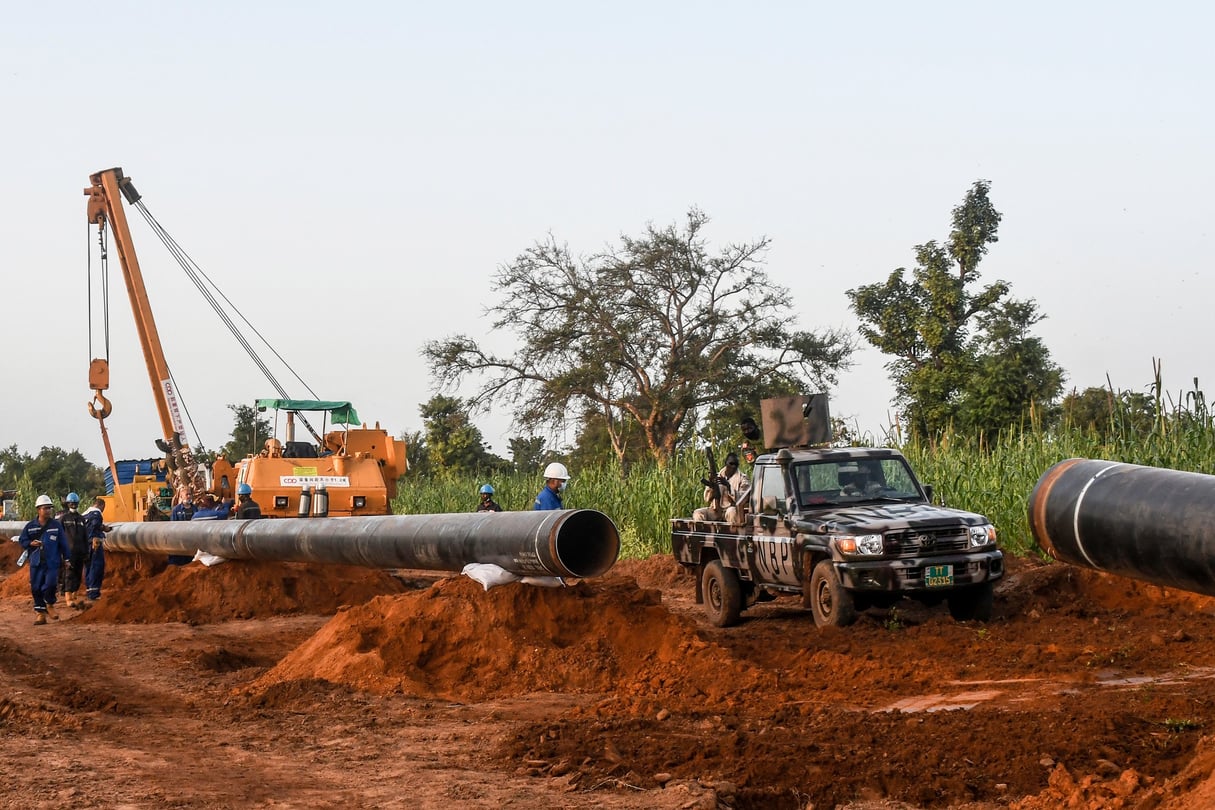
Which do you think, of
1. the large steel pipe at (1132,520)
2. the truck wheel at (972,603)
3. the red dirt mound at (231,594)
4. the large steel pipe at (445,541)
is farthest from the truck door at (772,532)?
the large steel pipe at (1132,520)

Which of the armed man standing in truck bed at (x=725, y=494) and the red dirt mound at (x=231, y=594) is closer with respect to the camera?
the armed man standing in truck bed at (x=725, y=494)

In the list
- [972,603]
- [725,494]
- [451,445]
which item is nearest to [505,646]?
[725,494]

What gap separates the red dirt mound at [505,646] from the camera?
36.7ft

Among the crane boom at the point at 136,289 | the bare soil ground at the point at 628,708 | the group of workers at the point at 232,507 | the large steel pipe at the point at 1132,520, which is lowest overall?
the bare soil ground at the point at 628,708

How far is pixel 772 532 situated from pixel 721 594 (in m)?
1.46

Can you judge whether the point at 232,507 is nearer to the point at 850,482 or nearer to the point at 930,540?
the point at 850,482

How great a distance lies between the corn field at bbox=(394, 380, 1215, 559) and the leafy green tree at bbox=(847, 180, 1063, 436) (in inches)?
207

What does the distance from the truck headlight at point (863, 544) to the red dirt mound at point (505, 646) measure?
1.84 meters

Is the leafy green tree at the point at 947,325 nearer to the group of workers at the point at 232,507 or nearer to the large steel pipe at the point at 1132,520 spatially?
the group of workers at the point at 232,507

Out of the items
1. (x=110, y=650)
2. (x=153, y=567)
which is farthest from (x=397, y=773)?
(x=153, y=567)

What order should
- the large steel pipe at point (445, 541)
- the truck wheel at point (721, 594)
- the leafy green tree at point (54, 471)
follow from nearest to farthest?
1. the large steel pipe at point (445, 541)
2. the truck wheel at point (721, 594)
3. the leafy green tree at point (54, 471)

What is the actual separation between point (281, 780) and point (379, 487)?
16438mm

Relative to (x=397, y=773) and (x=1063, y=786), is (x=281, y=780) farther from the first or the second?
(x=1063, y=786)

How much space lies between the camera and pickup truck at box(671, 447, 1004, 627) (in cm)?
1270
